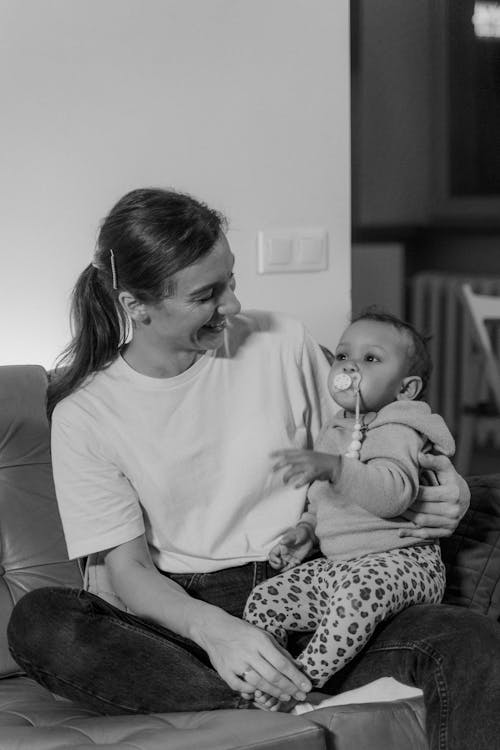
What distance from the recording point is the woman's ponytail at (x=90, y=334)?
1840 millimetres

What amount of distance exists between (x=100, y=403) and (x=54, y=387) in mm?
112

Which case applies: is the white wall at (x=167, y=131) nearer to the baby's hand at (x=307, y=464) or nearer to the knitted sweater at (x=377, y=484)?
the knitted sweater at (x=377, y=484)

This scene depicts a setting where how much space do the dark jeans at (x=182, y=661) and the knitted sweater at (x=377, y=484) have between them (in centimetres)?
14

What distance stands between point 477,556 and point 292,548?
1.08ft

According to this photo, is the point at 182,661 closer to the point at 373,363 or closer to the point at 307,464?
the point at 307,464

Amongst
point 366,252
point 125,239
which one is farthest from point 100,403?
point 366,252

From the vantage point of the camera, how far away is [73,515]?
5.82 ft

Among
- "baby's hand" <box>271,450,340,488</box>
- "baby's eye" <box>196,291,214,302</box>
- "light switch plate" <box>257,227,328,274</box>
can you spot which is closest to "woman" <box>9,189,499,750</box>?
"baby's eye" <box>196,291,214,302</box>

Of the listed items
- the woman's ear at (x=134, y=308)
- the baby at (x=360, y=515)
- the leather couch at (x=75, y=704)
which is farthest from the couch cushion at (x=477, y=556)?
the woman's ear at (x=134, y=308)

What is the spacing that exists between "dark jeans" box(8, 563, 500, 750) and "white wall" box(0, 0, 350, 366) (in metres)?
0.80

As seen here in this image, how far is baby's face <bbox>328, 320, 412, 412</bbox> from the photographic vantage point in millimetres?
1737

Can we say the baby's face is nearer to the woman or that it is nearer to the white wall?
the woman

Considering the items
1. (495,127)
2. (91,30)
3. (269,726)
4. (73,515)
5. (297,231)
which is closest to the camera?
(269,726)

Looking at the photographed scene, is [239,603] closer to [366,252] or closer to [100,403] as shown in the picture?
[100,403]
